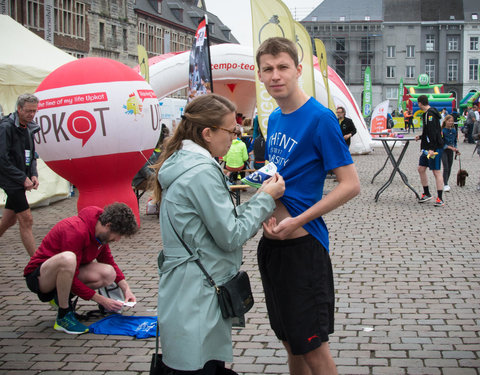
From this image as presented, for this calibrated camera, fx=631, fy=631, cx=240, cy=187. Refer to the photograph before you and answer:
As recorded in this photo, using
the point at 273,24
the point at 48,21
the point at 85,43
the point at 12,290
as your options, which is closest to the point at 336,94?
the point at 48,21

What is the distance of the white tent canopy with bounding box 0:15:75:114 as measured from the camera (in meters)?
10.9

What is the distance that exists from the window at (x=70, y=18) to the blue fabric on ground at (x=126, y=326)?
35.9 m

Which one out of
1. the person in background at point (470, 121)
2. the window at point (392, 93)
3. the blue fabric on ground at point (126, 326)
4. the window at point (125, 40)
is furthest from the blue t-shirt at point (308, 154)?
the window at point (392, 93)

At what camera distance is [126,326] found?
490 cm

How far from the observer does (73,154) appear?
8.26 metres

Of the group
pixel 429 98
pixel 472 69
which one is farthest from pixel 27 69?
pixel 472 69

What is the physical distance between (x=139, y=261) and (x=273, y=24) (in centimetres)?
501

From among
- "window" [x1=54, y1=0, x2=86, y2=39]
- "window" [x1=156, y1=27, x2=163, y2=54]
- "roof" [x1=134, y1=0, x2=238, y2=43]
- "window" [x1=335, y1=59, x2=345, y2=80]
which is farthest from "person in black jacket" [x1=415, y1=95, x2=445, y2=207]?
"window" [x1=335, y1=59, x2=345, y2=80]

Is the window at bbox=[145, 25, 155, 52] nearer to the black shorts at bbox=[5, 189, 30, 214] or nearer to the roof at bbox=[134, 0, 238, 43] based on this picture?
the roof at bbox=[134, 0, 238, 43]

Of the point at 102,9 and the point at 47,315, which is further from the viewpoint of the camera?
the point at 102,9

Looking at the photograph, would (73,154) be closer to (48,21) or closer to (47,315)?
(47,315)

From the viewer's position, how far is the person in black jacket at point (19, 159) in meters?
6.98

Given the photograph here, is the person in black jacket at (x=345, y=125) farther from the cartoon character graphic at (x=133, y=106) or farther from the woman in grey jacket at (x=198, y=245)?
the woman in grey jacket at (x=198, y=245)

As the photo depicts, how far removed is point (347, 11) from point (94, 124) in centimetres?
7238
